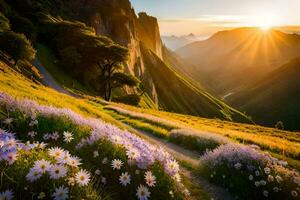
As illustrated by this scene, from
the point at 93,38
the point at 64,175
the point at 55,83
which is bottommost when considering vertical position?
the point at 55,83

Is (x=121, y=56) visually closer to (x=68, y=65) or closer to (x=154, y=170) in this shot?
(x=68, y=65)

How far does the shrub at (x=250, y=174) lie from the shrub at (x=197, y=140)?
6.45 m

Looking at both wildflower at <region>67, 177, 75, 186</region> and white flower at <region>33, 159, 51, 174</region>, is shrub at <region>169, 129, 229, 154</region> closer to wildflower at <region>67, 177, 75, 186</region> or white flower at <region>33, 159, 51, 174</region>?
wildflower at <region>67, 177, 75, 186</region>

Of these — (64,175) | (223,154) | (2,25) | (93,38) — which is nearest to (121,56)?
(93,38)

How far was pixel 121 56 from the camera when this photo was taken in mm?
79625

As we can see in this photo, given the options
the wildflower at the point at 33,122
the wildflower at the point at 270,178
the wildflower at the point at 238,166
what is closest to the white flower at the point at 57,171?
the wildflower at the point at 33,122

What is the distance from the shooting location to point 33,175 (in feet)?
16.3

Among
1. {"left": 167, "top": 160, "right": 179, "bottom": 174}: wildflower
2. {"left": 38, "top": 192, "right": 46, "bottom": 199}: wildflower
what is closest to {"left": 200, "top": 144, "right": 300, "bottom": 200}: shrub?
{"left": 167, "top": 160, "right": 179, "bottom": 174}: wildflower

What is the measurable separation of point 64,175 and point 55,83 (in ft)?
223

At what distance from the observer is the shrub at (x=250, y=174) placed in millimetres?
9758

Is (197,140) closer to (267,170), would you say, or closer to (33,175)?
(267,170)

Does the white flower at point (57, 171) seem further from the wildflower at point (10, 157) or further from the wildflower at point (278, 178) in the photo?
the wildflower at point (278, 178)

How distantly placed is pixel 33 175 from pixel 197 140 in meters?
16.0

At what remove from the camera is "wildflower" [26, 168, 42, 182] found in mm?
4886
